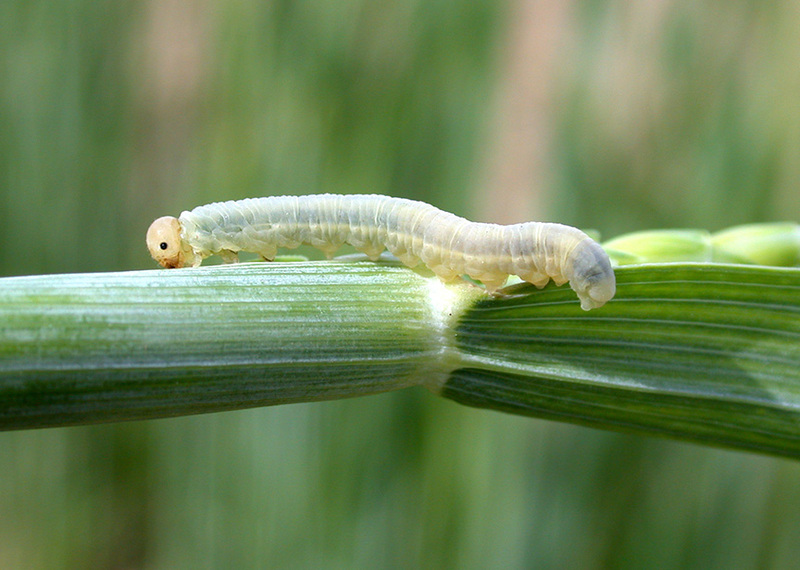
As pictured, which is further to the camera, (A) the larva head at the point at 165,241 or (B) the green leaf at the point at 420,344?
(A) the larva head at the point at 165,241

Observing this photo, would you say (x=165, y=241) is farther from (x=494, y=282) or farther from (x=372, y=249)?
(x=494, y=282)

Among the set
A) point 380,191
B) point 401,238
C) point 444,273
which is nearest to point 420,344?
point 444,273

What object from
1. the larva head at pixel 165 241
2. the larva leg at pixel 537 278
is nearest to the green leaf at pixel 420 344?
the larva leg at pixel 537 278

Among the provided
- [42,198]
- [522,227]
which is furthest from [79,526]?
[522,227]

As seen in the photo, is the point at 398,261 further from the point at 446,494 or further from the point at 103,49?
the point at 103,49

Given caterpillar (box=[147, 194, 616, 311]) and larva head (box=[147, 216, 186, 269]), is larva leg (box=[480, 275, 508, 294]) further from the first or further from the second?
larva head (box=[147, 216, 186, 269])

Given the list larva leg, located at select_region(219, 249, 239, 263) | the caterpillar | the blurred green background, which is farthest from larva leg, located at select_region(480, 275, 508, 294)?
the blurred green background

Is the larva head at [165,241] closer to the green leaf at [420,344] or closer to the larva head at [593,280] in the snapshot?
the green leaf at [420,344]
